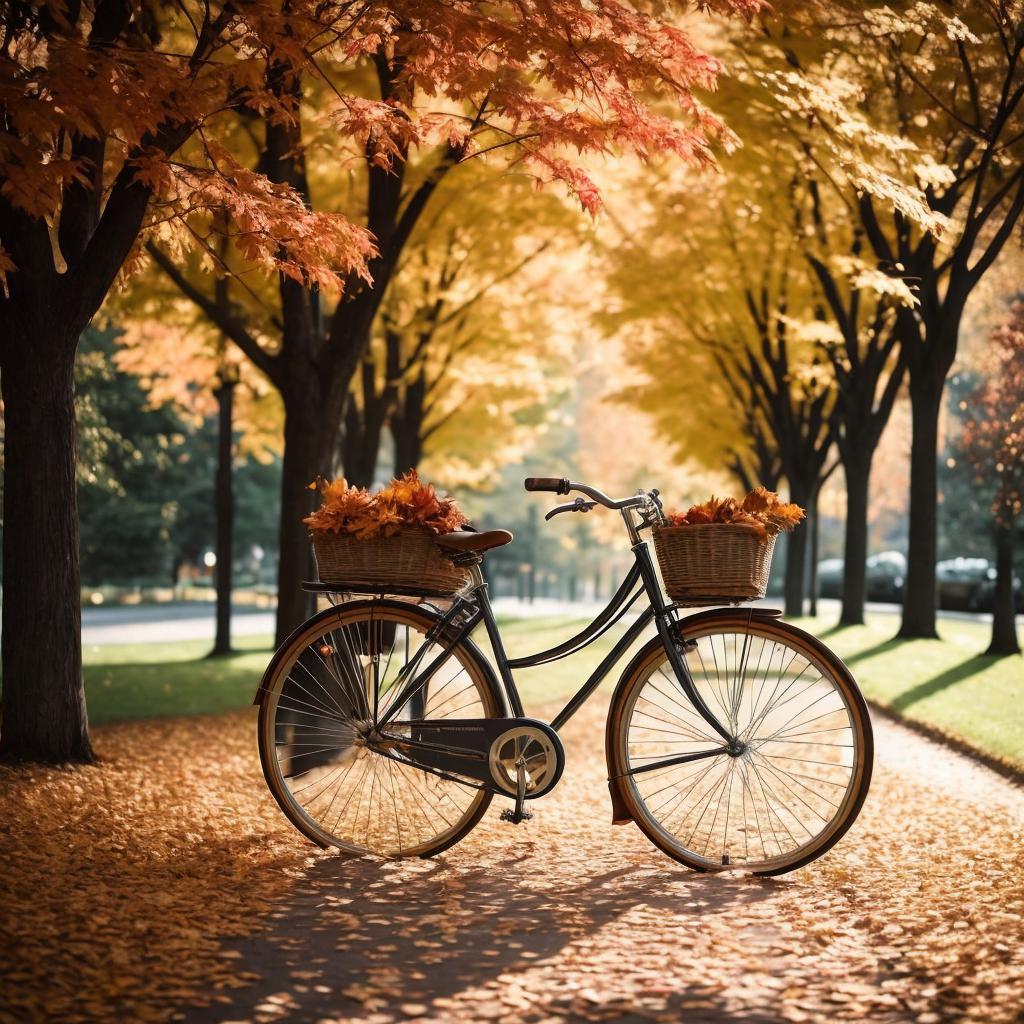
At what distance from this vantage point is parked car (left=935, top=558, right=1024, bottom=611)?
29.8 meters

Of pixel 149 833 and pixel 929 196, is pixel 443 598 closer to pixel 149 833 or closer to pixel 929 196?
pixel 149 833

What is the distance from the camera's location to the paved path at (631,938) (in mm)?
3539

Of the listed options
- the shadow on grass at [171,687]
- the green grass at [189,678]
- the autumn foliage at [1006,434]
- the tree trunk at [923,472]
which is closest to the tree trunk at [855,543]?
the autumn foliage at [1006,434]

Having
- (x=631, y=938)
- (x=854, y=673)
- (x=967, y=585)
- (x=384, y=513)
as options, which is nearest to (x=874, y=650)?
(x=854, y=673)

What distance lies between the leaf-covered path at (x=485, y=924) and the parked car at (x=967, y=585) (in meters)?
24.8

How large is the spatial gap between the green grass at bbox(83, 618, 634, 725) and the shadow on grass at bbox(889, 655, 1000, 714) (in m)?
3.14

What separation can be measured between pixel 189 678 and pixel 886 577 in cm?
2476

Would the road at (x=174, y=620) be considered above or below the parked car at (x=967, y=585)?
below

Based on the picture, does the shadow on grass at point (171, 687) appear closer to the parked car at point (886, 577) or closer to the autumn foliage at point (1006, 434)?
the autumn foliage at point (1006, 434)

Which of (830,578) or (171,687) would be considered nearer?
(171,687)

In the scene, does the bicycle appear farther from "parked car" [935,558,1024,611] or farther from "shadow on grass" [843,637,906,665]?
"parked car" [935,558,1024,611]

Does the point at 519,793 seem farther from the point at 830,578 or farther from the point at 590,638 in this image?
the point at 830,578

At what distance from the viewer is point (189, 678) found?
13.9m

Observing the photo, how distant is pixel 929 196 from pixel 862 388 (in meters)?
5.88
